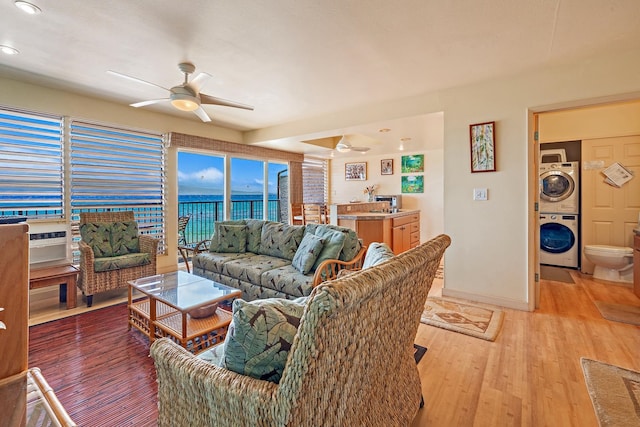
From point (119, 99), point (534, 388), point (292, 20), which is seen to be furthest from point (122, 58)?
point (534, 388)

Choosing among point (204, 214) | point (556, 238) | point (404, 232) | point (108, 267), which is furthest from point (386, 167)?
point (108, 267)

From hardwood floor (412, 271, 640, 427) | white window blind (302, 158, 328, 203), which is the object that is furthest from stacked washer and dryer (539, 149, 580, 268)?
white window blind (302, 158, 328, 203)

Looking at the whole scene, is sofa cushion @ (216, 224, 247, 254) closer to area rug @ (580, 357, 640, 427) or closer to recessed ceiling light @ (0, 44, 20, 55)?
recessed ceiling light @ (0, 44, 20, 55)

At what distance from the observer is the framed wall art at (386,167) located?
22.3 ft

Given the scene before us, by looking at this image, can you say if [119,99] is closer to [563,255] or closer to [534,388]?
[534,388]

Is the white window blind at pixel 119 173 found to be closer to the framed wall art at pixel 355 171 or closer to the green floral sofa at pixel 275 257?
the green floral sofa at pixel 275 257

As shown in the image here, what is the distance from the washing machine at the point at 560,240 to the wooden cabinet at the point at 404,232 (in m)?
1.96

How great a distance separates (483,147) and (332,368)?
10.2 feet

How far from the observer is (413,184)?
6484 mm

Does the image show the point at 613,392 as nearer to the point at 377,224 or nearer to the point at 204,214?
the point at 377,224

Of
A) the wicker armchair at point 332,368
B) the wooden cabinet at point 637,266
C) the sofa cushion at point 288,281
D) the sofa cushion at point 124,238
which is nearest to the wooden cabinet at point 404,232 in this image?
the sofa cushion at point 288,281

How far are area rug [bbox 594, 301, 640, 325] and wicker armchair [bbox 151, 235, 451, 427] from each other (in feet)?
8.90

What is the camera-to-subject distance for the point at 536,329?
2.53 meters

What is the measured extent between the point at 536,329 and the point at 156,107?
5040 millimetres
